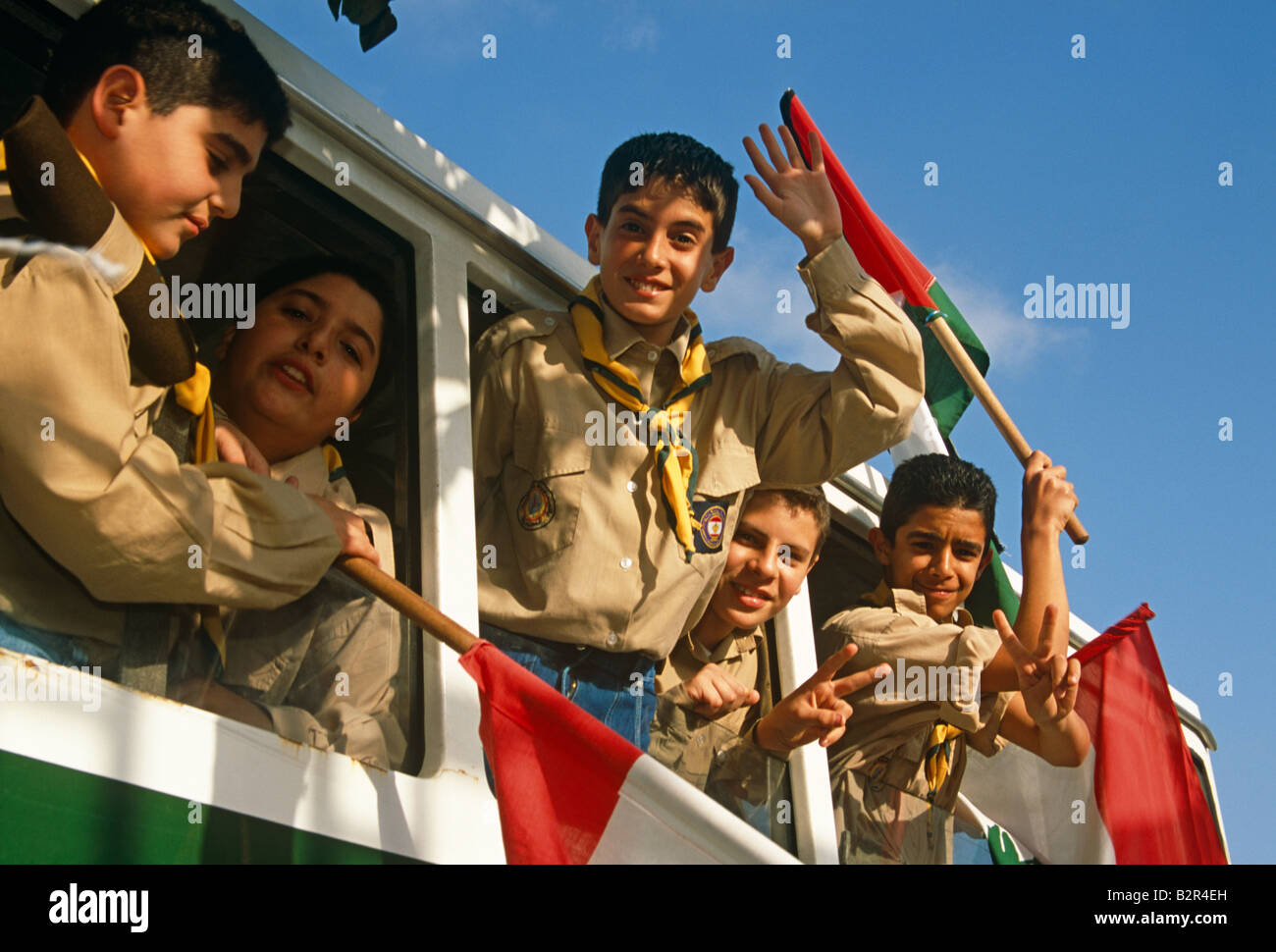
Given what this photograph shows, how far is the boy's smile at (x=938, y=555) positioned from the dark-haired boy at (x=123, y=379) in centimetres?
234

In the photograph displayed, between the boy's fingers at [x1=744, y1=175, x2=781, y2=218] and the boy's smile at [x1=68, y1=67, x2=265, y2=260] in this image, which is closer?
the boy's smile at [x1=68, y1=67, x2=265, y2=260]

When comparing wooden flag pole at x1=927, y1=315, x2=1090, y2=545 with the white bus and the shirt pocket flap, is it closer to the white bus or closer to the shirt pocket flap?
the white bus

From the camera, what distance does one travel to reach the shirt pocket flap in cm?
376

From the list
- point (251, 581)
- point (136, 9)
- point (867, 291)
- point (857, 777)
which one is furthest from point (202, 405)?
point (857, 777)

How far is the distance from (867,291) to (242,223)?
154cm

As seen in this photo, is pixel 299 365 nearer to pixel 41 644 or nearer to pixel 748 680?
pixel 41 644

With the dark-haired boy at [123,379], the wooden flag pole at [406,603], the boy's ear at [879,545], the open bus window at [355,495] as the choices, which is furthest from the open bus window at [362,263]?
the boy's ear at [879,545]

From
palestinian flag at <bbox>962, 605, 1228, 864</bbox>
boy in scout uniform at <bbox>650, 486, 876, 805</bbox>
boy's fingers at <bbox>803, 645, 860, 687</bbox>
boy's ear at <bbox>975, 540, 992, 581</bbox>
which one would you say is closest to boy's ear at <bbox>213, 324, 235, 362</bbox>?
boy in scout uniform at <bbox>650, 486, 876, 805</bbox>

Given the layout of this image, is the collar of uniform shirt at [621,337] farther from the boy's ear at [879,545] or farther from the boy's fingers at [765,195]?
the boy's ear at [879,545]

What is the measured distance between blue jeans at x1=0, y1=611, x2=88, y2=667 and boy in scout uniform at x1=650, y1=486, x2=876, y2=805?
4.54 feet

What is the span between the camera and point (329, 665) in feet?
10.2

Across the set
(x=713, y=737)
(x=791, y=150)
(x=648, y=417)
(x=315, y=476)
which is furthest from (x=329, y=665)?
(x=791, y=150)

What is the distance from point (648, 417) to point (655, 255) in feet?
1.38

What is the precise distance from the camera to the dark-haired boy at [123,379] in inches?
103
